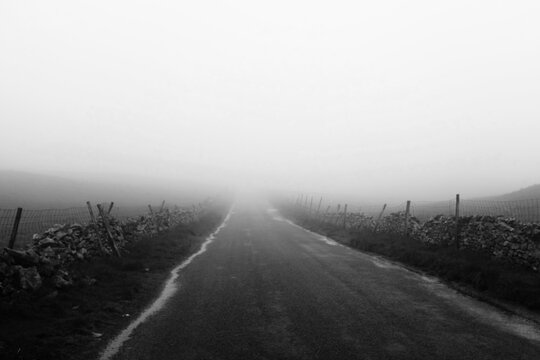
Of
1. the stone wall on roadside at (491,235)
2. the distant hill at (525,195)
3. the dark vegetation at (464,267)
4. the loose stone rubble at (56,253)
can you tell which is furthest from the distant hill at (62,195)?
the distant hill at (525,195)

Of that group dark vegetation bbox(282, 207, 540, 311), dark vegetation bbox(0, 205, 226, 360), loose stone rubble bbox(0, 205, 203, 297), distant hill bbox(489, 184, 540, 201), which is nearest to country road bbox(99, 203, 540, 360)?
dark vegetation bbox(0, 205, 226, 360)

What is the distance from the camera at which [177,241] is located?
68.1 ft

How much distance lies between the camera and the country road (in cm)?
676

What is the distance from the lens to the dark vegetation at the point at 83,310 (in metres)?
7.03

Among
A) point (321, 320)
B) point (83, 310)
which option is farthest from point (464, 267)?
point (83, 310)

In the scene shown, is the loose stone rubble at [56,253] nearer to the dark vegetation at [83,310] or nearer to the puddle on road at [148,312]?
the dark vegetation at [83,310]

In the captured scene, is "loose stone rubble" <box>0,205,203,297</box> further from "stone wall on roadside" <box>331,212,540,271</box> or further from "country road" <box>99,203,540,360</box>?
"stone wall on roadside" <box>331,212,540,271</box>

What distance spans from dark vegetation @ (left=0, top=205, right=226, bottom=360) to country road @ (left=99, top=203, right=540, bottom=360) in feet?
2.76

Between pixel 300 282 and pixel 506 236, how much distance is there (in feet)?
26.4

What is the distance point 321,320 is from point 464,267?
736 centimetres

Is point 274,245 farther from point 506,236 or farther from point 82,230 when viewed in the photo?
point 506,236

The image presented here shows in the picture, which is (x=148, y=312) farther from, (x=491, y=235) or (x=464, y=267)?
(x=491, y=235)

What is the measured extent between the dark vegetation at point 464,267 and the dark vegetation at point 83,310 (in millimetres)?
10140

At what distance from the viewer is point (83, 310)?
9328mm
